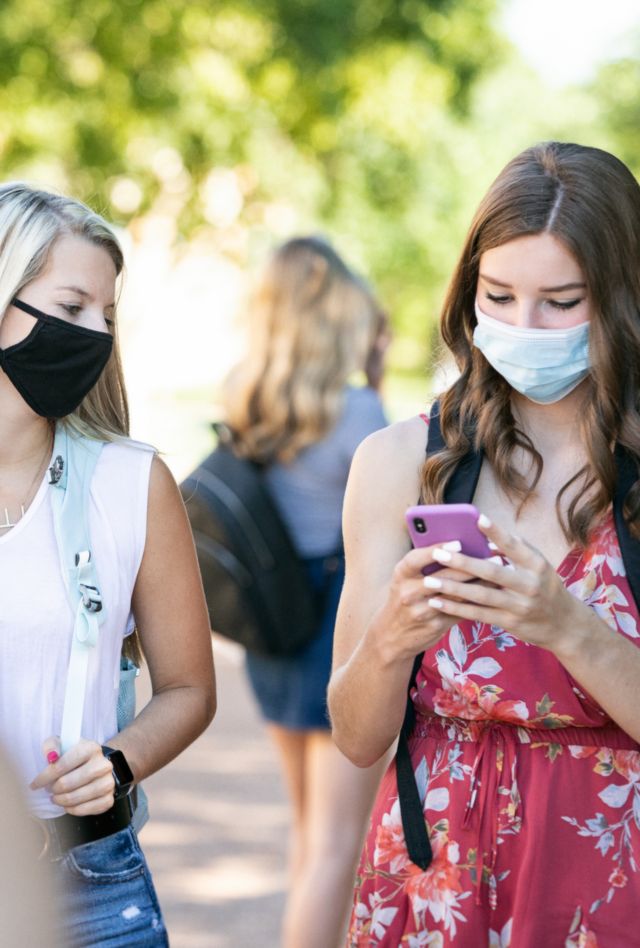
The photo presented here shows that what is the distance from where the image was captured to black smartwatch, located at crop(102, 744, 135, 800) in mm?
2469

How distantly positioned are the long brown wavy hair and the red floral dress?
0.14 meters

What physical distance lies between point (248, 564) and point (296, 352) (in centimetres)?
74

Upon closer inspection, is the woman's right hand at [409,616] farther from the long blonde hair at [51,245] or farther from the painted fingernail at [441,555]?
the long blonde hair at [51,245]

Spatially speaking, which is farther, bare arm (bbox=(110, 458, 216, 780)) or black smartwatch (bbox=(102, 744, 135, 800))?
bare arm (bbox=(110, 458, 216, 780))

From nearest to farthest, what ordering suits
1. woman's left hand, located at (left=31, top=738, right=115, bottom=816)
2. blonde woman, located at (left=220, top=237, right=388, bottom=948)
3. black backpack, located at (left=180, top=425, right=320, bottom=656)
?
1. woman's left hand, located at (left=31, top=738, right=115, bottom=816)
2. blonde woman, located at (left=220, top=237, right=388, bottom=948)
3. black backpack, located at (left=180, top=425, right=320, bottom=656)

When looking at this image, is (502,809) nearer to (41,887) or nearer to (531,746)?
(531,746)

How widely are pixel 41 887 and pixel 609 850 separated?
1.12m

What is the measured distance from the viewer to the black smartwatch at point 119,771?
8.10ft

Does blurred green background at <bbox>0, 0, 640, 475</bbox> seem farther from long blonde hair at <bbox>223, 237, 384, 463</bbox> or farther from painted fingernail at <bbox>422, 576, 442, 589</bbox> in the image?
painted fingernail at <bbox>422, 576, 442, 589</bbox>

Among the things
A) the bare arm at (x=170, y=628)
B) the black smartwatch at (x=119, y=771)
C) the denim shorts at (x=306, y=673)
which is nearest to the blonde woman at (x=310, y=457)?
the denim shorts at (x=306, y=673)

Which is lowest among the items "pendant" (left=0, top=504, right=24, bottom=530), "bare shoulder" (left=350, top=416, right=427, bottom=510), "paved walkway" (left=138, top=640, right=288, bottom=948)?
"paved walkway" (left=138, top=640, right=288, bottom=948)

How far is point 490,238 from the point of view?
2555mm

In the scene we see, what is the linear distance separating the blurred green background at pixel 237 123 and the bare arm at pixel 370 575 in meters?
7.78


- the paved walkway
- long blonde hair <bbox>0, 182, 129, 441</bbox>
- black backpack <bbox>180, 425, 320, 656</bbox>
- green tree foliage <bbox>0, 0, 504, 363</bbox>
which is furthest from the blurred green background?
long blonde hair <bbox>0, 182, 129, 441</bbox>
